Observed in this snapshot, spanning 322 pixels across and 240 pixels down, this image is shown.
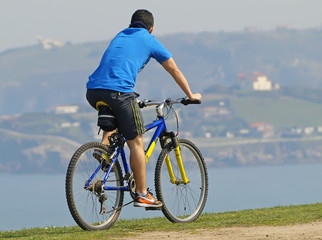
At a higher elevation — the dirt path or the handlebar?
the handlebar

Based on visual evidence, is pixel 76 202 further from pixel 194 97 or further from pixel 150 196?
pixel 194 97

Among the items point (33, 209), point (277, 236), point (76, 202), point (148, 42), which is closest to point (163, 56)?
point (148, 42)

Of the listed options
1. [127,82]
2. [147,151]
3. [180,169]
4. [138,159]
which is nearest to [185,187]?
[180,169]

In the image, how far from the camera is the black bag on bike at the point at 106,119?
256 inches

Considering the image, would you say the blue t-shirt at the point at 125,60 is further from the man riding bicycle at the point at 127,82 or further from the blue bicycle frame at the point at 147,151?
the blue bicycle frame at the point at 147,151

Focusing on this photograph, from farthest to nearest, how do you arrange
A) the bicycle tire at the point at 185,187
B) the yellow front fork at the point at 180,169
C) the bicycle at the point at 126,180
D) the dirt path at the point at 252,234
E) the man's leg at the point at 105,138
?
the yellow front fork at the point at 180,169 < the bicycle tire at the point at 185,187 < the man's leg at the point at 105,138 < the bicycle at the point at 126,180 < the dirt path at the point at 252,234

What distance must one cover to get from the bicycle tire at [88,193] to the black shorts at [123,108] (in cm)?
28

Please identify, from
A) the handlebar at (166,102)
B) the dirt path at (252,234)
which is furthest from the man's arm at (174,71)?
the dirt path at (252,234)

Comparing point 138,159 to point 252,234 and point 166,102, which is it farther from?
point 252,234

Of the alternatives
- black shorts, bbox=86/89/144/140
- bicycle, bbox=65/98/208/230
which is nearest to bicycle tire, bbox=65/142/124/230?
bicycle, bbox=65/98/208/230

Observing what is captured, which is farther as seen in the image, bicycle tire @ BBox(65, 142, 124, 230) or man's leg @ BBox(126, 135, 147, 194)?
man's leg @ BBox(126, 135, 147, 194)

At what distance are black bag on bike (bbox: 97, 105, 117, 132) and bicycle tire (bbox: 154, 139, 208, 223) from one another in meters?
0.82

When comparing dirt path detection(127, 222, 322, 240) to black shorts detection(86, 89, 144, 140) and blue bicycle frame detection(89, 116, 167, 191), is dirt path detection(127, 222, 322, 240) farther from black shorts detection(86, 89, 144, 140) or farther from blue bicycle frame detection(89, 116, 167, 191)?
black shorts detection(86, 89, 144, 140)

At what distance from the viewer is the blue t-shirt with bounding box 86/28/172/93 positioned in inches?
254
